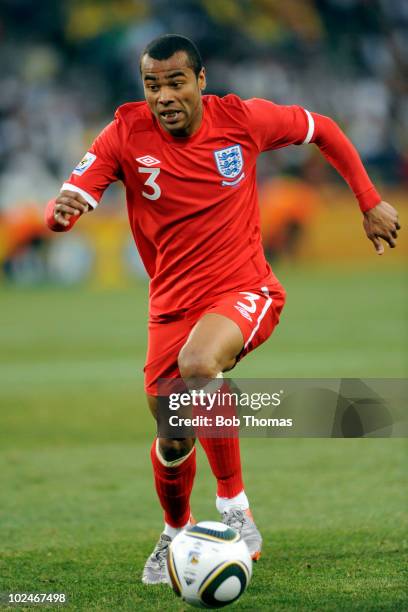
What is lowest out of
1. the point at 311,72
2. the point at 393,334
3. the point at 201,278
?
the point at 393,334

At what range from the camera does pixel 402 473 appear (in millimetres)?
7375

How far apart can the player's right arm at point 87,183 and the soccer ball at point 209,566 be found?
1.39m

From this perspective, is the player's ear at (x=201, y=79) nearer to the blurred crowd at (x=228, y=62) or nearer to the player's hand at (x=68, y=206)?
the player's hand at (x=68, y=206)

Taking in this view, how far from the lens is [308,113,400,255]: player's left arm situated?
211 inches

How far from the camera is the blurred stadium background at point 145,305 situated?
553cm

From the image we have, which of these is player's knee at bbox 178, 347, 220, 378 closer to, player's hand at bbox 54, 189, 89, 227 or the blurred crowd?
player's hand at bbox 54, 189, 89, 227

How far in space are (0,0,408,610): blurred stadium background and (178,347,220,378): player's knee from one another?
3.03ft

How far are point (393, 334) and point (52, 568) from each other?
10227mm

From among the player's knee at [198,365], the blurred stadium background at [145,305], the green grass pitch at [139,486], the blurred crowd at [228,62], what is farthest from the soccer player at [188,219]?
the blurred crowd at [228,62]

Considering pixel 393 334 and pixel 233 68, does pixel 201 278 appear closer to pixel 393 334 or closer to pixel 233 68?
pixel 393 334

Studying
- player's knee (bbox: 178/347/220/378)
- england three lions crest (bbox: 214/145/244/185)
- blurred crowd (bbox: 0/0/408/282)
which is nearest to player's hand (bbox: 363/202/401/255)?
england three lions crest (bbox: 214/145/244/185)

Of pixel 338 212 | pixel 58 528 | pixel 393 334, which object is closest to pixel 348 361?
pixel 393 334

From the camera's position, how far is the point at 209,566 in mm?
4219

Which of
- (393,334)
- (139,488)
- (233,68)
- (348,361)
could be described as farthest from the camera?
(233,68)
